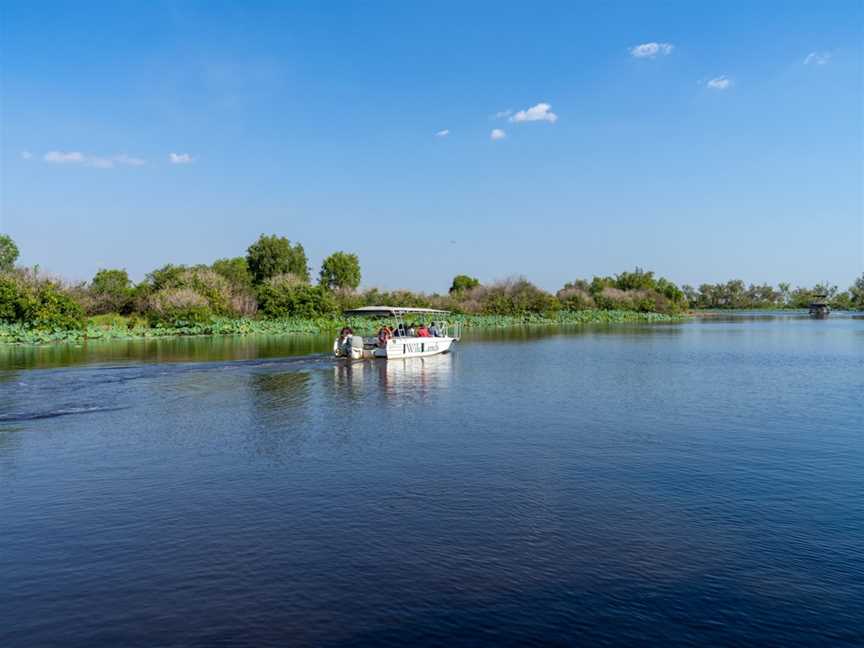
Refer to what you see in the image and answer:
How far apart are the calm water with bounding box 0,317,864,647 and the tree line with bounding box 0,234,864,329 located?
33.0 m

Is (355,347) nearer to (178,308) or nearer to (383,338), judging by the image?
(383,338)

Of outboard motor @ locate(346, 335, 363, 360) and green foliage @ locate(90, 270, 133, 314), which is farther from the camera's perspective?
green foliage @ locate(90, 270, 133, 314)

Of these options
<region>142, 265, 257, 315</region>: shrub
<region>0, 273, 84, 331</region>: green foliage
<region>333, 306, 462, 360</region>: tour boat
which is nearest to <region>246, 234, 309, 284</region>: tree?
<region>142, 265, 257, 315</region>: shrub

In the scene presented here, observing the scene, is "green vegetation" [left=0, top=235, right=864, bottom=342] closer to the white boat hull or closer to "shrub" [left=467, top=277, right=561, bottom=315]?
"shrub" [left=467, top=277, right=561, bottom=315]

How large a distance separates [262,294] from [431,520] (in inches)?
2414

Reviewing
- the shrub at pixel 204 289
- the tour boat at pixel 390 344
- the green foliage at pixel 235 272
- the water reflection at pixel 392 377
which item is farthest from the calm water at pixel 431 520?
the green foliage at pixel 235 272

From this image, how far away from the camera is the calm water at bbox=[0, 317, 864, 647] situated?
7242 millimetres

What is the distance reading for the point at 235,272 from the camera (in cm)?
8575

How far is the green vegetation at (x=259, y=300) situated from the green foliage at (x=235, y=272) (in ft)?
0.51

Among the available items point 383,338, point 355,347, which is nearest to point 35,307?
point 355,347

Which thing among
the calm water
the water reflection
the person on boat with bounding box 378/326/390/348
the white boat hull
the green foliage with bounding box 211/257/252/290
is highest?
the green foliage with bounding box 211/257/252/290

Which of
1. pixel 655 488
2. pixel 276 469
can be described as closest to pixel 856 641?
pixel 655 488

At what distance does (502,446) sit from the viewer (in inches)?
592

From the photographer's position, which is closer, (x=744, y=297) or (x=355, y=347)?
(x=355, y=347)
